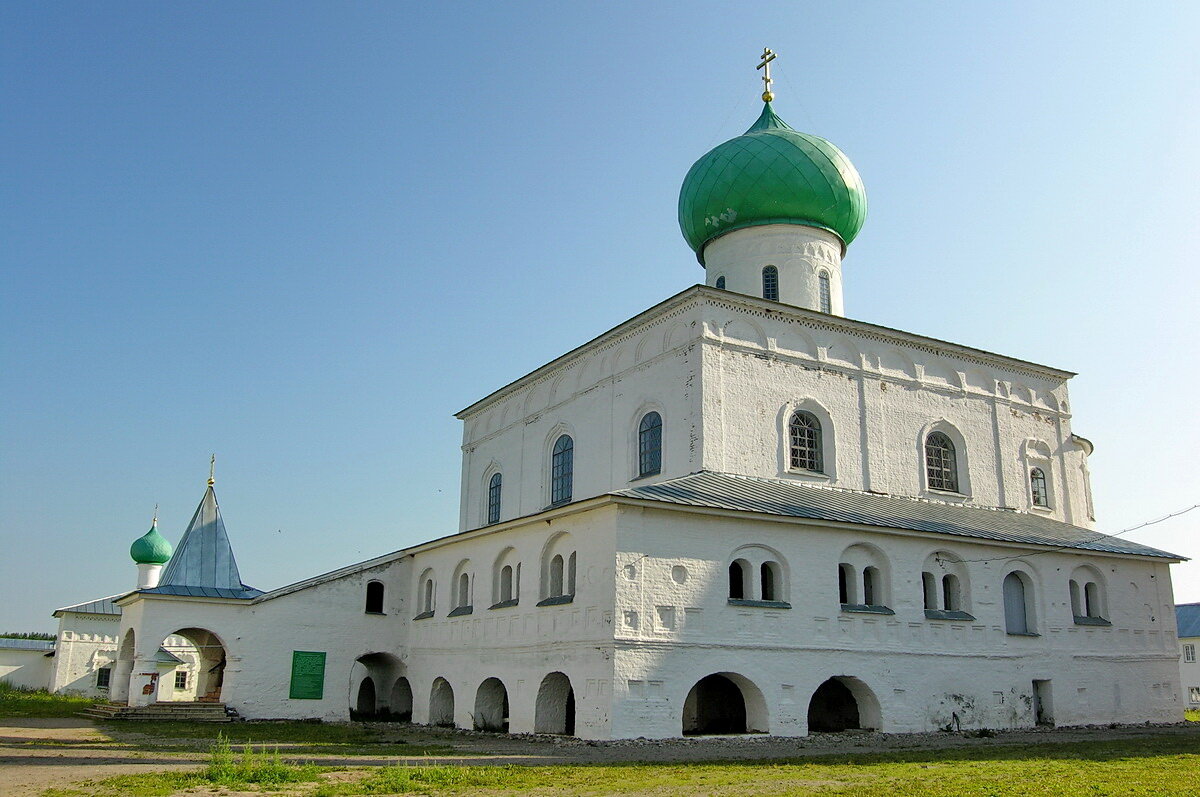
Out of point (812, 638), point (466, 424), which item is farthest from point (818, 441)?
point (466, 424)

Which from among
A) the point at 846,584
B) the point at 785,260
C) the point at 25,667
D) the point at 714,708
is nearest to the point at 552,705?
the point at 714,708

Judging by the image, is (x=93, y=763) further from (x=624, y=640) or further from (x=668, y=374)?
(x=668, y=374)

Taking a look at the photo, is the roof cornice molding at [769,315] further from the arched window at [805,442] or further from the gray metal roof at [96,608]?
the gray metal roof at [96,608]

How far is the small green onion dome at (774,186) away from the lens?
798 inches

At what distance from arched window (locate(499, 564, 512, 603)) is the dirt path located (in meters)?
2.24

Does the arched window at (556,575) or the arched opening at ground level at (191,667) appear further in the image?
the arched opening at ground level at (191,667)

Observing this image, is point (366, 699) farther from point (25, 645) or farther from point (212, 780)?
point (25, 645)

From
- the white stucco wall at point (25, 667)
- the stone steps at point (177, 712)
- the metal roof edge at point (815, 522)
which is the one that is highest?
the metal roof edge at point (815, 522)

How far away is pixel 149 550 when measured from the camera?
99.9 feet

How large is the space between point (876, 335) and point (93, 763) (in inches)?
577

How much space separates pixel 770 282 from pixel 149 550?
2091 centimetres

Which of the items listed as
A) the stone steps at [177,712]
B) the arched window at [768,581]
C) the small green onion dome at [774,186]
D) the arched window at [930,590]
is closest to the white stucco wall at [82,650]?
the stone steps at [177,712]

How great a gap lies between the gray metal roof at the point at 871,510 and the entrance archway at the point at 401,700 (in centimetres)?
694

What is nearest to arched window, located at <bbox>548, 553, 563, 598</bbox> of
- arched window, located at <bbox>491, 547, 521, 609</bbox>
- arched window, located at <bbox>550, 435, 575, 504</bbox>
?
arched window, located at <bbox>491, 547, 521, 609</bbox>
